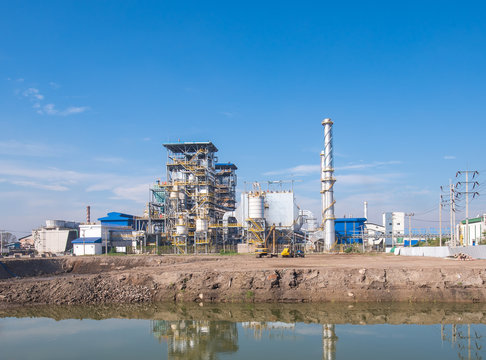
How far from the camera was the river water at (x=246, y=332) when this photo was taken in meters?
17.0

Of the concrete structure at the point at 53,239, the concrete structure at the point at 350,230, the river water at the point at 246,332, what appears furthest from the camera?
the concrete structure at the point at 53,239

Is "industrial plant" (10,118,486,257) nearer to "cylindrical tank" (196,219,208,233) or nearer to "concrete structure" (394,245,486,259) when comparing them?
"cylindrical tank" (196,219,208,233)

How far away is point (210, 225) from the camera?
68125 mm

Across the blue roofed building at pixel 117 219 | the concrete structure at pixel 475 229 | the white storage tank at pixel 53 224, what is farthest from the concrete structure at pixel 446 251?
the white storage tank at pixel 53 224

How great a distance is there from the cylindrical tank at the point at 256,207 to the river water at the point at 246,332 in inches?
1484

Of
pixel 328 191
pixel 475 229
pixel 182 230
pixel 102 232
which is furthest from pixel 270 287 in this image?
pixel 475 229

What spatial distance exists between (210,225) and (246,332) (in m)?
48.1

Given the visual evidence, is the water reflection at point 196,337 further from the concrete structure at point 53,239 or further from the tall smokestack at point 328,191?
the concrete structure at point 53,239

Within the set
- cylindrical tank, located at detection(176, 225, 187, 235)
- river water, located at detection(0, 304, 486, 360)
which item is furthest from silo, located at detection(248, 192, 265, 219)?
river water, located at detection(0, 304, 486, 360)

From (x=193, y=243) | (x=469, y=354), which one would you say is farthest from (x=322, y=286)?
(x=193, y=243)

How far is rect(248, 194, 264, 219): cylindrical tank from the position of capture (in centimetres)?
6306

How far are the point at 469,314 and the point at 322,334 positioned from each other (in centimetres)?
962

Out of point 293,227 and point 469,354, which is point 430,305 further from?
point 293,227

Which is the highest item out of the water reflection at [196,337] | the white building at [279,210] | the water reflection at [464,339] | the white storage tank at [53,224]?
the white building at [279,210]
